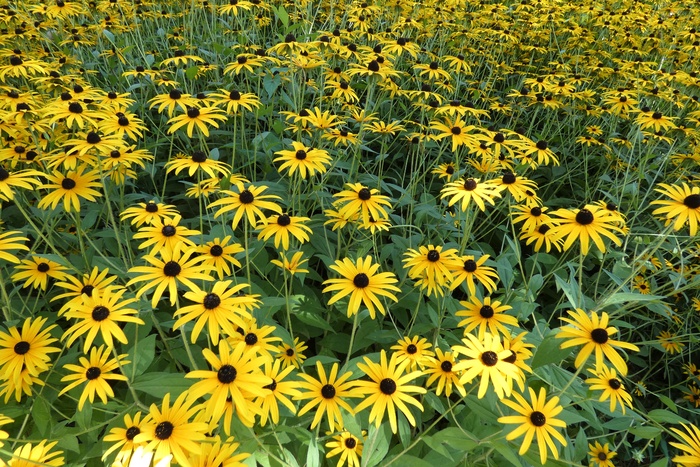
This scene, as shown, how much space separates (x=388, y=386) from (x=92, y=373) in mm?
1208

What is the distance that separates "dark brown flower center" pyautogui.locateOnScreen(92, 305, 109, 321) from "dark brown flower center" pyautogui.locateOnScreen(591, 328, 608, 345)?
1.96m

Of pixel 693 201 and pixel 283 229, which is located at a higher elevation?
pixel 693 201

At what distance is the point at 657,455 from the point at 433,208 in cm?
268

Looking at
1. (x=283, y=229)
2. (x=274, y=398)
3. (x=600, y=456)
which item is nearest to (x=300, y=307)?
(x=283, y=229)

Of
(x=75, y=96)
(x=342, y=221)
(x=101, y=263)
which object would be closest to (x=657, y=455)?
(x=342, y=221)

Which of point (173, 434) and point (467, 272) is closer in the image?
point (173, 434)

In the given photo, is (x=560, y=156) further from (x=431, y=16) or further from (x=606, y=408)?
(x=606, y=408)

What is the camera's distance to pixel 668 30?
7156mm

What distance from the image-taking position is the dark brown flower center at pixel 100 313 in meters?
1.72

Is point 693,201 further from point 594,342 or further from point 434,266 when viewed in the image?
point 434,266

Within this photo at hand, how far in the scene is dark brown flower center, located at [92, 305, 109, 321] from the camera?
1722 mm

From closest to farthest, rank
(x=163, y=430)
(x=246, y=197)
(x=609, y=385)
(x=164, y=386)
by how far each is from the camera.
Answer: (x=163, y=430), (x=164, y=386), (x=609, y=385), (x=246, y=197)

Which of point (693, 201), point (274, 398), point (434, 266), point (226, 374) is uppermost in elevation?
point (693, 201)

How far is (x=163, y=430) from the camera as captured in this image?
151 centimetres
